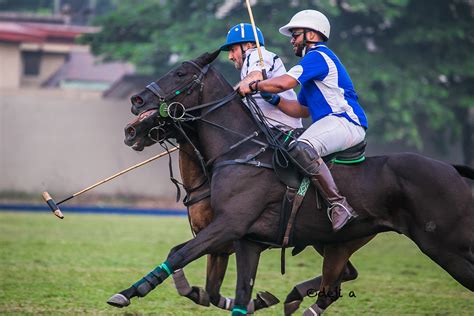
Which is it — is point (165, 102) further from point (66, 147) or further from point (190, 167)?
point (66, 147)

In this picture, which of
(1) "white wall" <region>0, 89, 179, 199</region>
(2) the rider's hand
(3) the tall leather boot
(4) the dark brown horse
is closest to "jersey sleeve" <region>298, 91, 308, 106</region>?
(2) the rider's hand

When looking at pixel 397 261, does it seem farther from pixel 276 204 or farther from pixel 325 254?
pixel 276 204

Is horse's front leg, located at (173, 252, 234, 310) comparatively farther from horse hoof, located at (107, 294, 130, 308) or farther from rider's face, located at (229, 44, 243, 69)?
rider's face, located at (229, 44, 243, 69)

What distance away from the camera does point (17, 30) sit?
1275 inches

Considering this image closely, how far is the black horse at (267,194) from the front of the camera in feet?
24.2

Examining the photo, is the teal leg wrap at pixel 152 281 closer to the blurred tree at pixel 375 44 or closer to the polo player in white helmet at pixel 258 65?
the polo player in white helmet at pixel 258 65

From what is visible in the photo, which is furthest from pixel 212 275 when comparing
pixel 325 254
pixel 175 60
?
pixel 175 60

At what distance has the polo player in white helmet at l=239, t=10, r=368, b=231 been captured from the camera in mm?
7430

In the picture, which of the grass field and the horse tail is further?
the grass field

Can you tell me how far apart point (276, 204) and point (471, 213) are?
152 cm

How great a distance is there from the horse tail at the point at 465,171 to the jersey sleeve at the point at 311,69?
133cm

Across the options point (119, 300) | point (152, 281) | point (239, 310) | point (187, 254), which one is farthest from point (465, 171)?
point (119, 300)

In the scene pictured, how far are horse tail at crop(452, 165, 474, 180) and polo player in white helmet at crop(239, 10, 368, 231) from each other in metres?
0.83

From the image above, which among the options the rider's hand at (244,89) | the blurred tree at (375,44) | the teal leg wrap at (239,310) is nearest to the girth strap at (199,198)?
the rider's hand at (244,89)
